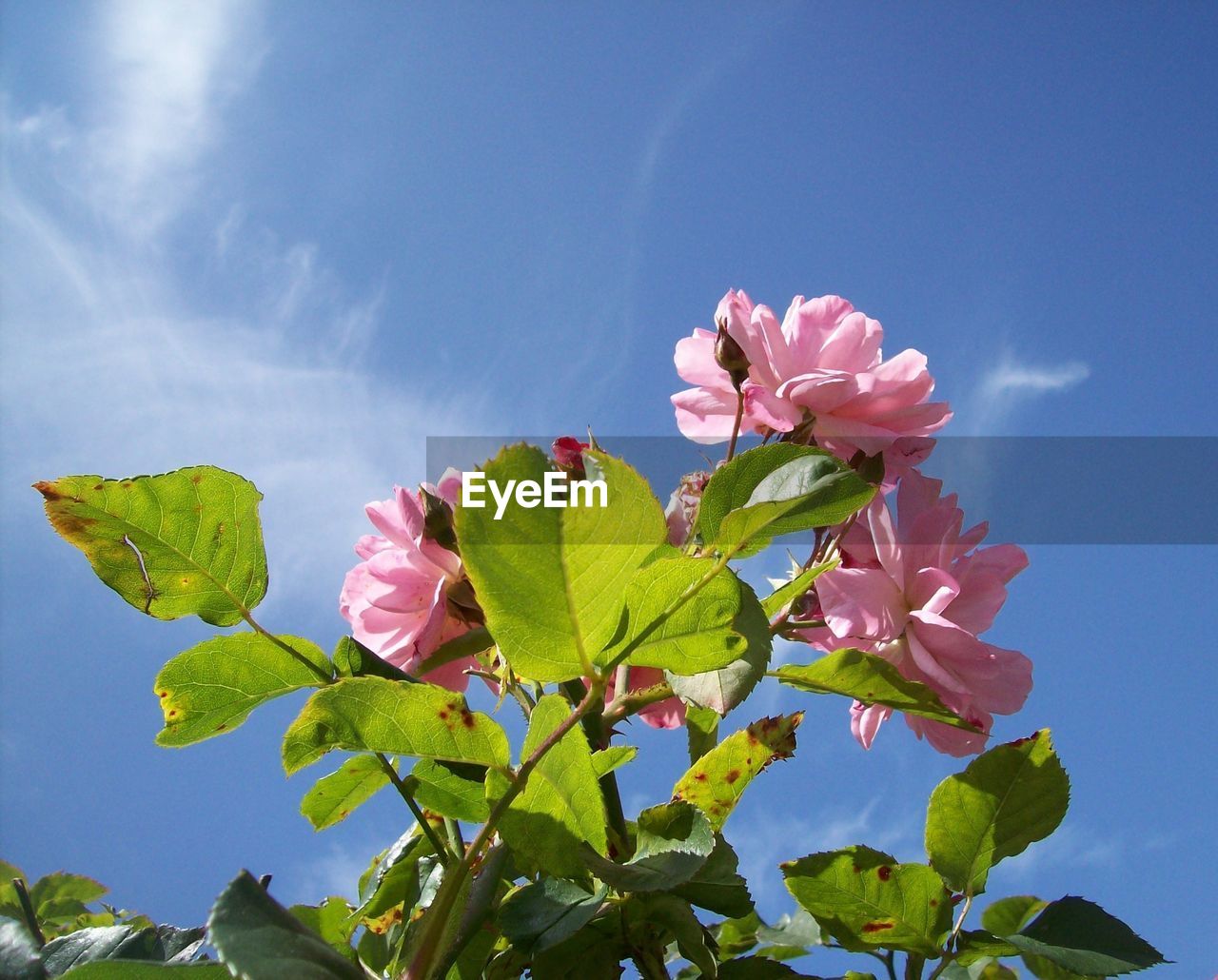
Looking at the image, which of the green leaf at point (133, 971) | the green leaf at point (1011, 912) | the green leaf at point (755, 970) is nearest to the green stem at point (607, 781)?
the green leaf at point (755, 970)

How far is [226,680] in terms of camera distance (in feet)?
2.13

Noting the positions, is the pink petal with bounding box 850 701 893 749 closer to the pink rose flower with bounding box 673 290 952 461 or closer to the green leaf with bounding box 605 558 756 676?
the pink rose flower with bounding box 673 290 952 461

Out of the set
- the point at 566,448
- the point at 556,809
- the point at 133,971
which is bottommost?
the point at 133,971

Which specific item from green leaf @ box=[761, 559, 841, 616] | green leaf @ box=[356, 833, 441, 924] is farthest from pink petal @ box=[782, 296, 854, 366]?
green leaf @ box=[356, 833, 441, 924]

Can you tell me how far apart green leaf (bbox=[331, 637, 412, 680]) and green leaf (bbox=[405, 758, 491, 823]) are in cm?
7

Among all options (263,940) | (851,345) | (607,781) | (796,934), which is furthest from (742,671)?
(796,934)

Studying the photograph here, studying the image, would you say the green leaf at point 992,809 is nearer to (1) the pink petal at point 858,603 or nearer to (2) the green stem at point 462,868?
(1) the pink petal at point 858,603

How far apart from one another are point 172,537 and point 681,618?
0.35 m

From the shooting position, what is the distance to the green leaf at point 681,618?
0.49 metres

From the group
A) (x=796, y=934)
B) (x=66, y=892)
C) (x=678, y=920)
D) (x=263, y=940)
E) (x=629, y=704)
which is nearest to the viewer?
(x=263, y=940)

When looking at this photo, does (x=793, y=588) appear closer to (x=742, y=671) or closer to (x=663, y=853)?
(x=742, y=671)

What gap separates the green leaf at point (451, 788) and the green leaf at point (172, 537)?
0.54ft

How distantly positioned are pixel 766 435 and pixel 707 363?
9 cm

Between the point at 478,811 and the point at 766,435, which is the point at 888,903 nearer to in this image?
the point at 478,811
